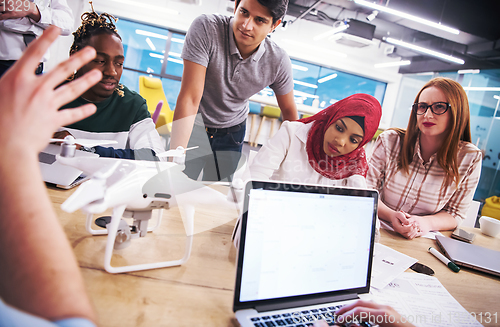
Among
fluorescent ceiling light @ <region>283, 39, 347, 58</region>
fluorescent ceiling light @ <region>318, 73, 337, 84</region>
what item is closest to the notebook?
fluorescent ceiling light @ <region>283, 39, 347, 58</region>

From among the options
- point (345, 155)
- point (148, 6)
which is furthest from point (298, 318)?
point (148, 6)

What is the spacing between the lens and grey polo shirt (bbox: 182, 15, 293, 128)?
1.23 m

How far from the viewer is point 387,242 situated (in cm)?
105

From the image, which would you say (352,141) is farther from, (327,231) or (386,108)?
(386,108)

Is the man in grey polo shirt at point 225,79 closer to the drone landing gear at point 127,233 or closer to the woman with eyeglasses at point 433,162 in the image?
the drone landing gear at point 127,233

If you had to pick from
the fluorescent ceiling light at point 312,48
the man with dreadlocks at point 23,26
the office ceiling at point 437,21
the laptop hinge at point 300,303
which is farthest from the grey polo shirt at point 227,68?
the fluorescent ceiling light at point 312,48

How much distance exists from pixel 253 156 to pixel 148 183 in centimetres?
70

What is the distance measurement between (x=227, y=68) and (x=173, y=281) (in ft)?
3.39

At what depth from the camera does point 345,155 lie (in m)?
1.06

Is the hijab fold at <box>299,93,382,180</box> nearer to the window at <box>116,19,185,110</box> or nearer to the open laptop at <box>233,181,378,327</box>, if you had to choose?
the open laptop at <box>233,181,378,327</box>

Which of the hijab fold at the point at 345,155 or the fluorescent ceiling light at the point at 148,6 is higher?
the fluorescent ceiling light at the point at 148,6

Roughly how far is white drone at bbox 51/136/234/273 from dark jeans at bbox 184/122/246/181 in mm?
768

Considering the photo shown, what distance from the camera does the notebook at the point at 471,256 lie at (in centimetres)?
95

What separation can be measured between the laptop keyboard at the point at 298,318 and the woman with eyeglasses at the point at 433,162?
84cm
